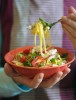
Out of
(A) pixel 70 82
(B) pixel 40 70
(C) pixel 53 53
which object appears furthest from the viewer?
(A) pixel 70 82

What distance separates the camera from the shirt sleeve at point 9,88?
94 centimetres

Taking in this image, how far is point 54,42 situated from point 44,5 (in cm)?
15

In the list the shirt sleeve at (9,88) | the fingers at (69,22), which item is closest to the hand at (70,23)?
the fingers at (69,22)

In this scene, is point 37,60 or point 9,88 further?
point 9,88

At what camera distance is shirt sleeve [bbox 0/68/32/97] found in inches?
37.2

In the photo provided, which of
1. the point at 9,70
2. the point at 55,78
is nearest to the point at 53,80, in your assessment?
the point at 55,78

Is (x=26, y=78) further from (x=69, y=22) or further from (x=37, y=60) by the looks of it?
(x=69, y=22)

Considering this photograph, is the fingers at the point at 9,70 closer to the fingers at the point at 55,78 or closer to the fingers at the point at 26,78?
the fingers at the point at 26,78

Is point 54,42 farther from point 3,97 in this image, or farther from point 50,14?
point 3,97

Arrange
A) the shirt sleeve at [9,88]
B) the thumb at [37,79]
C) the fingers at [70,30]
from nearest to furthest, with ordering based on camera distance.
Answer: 1. the thumb at [37,79]
2. the fingers at [70,30]
3. the shirt sleeve at [9,88]

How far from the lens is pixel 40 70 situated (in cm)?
71

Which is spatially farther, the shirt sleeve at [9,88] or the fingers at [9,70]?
the shirt sleeve at [9,88]

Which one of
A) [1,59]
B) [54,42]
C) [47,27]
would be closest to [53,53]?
[47,27]

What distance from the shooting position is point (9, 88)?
961mm
